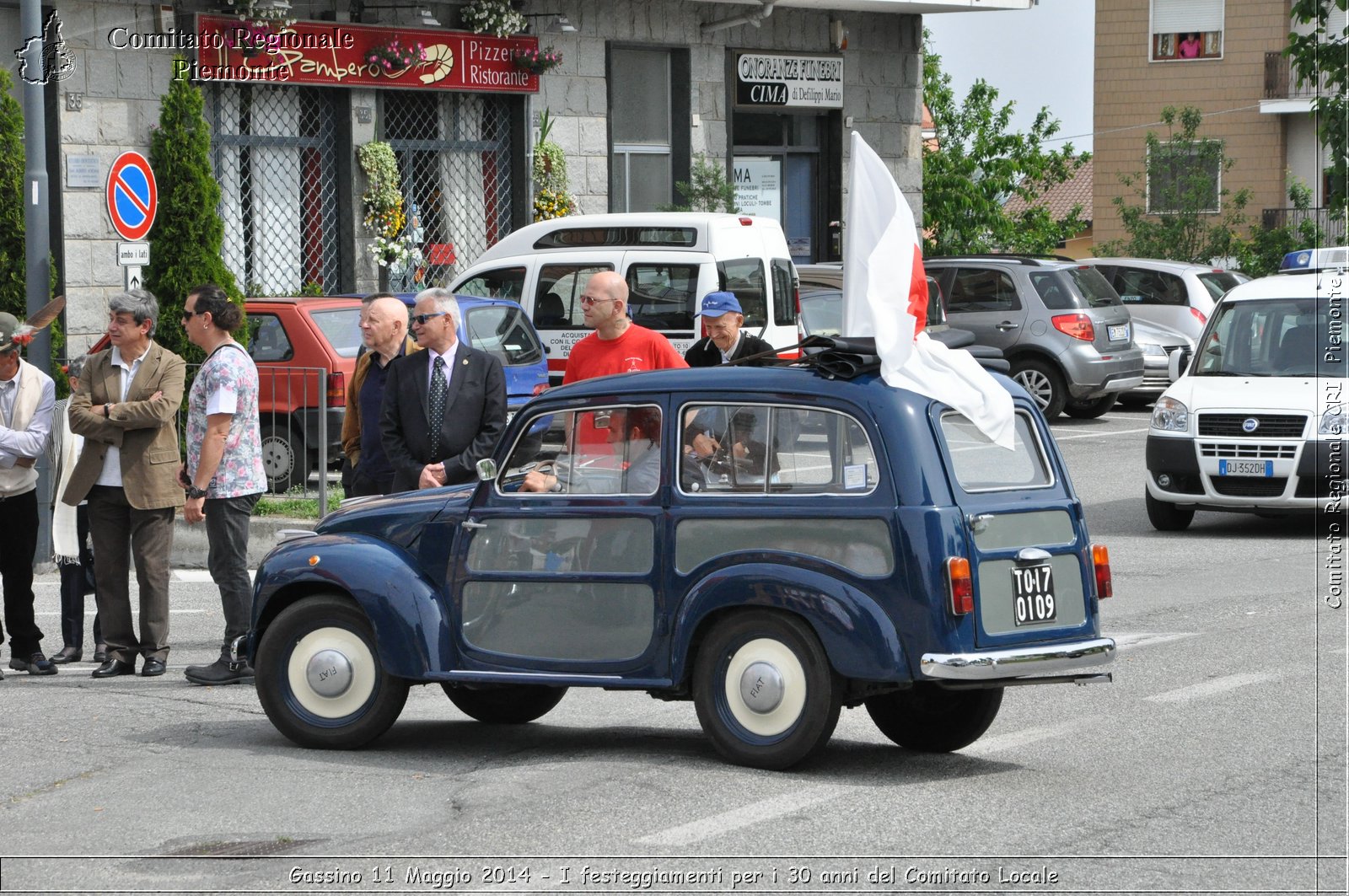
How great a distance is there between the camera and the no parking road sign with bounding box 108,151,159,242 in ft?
55.5

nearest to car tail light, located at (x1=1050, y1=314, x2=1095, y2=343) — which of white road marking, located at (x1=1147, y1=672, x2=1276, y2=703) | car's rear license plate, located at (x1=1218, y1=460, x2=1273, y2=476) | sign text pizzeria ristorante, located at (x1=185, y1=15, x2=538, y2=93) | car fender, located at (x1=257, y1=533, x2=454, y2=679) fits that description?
sign text pizzeria ristorante, located at (x1=185, y1=15, x2=538, y2=93)

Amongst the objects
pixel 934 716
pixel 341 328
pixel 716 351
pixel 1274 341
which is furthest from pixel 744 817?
pixel 341 328

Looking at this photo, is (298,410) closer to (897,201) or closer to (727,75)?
(897,201)

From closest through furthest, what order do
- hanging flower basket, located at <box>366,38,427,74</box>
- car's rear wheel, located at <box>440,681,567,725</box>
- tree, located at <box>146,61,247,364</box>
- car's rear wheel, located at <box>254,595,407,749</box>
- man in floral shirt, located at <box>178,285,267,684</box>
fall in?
1. car's rear wheel, located at <box>254,595,407,749</box>
2. car's rear wheel, located at <box>440,681,567,725</box>
3. man in floral shirt, located at <box>178,285,267,684</box>
4. tree, located at <box>146,61,247,364</box>
5. hanging flower basket, located at <box>366,38,427,74</box>

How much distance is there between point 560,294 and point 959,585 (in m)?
13.4

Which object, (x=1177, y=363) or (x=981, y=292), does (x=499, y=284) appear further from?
(x=1177, y=363)

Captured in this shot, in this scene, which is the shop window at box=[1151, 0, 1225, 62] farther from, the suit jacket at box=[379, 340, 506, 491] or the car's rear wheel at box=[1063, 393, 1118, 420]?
the suit jacket at box=[379, 340, 506, 491]

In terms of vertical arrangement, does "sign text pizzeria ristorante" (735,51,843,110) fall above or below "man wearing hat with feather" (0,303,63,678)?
above

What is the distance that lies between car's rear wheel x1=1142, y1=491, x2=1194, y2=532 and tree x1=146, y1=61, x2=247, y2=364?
8615 millimetres

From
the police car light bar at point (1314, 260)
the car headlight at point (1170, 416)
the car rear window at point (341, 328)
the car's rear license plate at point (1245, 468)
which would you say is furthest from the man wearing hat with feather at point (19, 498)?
the police car light bar at point (1314, 260)

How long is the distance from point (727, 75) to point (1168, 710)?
67.2 feet

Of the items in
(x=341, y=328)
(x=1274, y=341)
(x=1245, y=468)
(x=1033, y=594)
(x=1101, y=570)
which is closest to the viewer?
(x=1033, y=594)

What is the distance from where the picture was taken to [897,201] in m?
7.46

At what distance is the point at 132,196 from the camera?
17.1 meters
